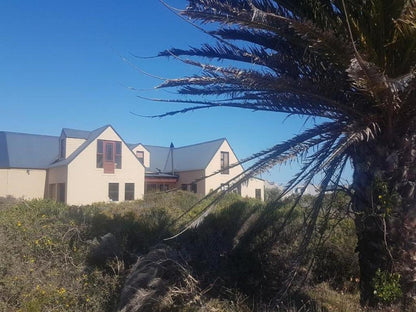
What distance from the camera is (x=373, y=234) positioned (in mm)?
4613

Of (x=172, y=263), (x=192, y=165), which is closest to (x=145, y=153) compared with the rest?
(x=192, y=165)

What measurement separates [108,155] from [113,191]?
104 inches

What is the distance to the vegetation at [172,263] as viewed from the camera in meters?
5.22

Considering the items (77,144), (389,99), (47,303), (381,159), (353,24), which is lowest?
(47,303)

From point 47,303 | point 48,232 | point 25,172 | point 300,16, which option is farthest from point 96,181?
point 300,16

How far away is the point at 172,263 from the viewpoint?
5539mm

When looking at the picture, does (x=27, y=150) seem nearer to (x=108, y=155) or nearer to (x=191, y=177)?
(x=108, y=155)

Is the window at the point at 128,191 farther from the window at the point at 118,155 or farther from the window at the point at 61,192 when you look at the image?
the window at the point at 61,192

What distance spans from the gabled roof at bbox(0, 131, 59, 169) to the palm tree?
26071 millimetres

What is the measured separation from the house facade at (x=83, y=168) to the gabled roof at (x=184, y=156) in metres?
0.13

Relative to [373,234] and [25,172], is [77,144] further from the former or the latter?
[373,234]

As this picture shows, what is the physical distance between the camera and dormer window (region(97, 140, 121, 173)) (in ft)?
89.7

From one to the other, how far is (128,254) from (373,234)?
3.89 metres

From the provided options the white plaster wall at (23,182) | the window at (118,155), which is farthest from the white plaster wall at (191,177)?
the white plaster wall at (23,182)
